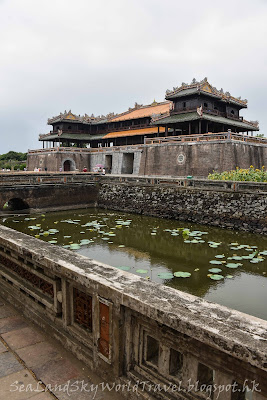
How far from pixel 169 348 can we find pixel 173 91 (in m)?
25.9

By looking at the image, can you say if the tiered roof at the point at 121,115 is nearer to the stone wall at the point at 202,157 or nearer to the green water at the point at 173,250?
the stone wall at the point at 202,157

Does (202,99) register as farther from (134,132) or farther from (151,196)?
(151,196)

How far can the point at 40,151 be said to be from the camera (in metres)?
35.4

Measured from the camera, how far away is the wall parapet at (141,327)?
1.65 meters

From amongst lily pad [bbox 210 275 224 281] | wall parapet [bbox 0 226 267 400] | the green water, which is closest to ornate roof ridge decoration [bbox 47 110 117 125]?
the green water

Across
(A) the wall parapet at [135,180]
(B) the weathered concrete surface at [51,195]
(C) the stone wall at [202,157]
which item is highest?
(C) the stone wall at [202,157]

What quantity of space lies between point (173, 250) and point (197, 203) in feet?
16.2

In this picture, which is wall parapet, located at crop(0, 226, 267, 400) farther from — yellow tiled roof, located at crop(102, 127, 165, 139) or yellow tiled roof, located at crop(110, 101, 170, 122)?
yellow tiled roof, located at crop(110, 101, 170, 122)

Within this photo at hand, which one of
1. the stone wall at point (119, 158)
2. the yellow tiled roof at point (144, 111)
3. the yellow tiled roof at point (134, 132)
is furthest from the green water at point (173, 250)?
the yellow tiled roof at point (144, 111)

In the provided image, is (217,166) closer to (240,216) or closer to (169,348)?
(240,216)

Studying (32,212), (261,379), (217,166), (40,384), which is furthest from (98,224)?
(261,379)

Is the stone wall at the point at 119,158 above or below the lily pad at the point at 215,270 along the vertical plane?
above

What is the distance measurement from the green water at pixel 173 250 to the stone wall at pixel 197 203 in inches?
23.9

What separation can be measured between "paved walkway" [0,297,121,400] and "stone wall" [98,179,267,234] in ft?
37.1
